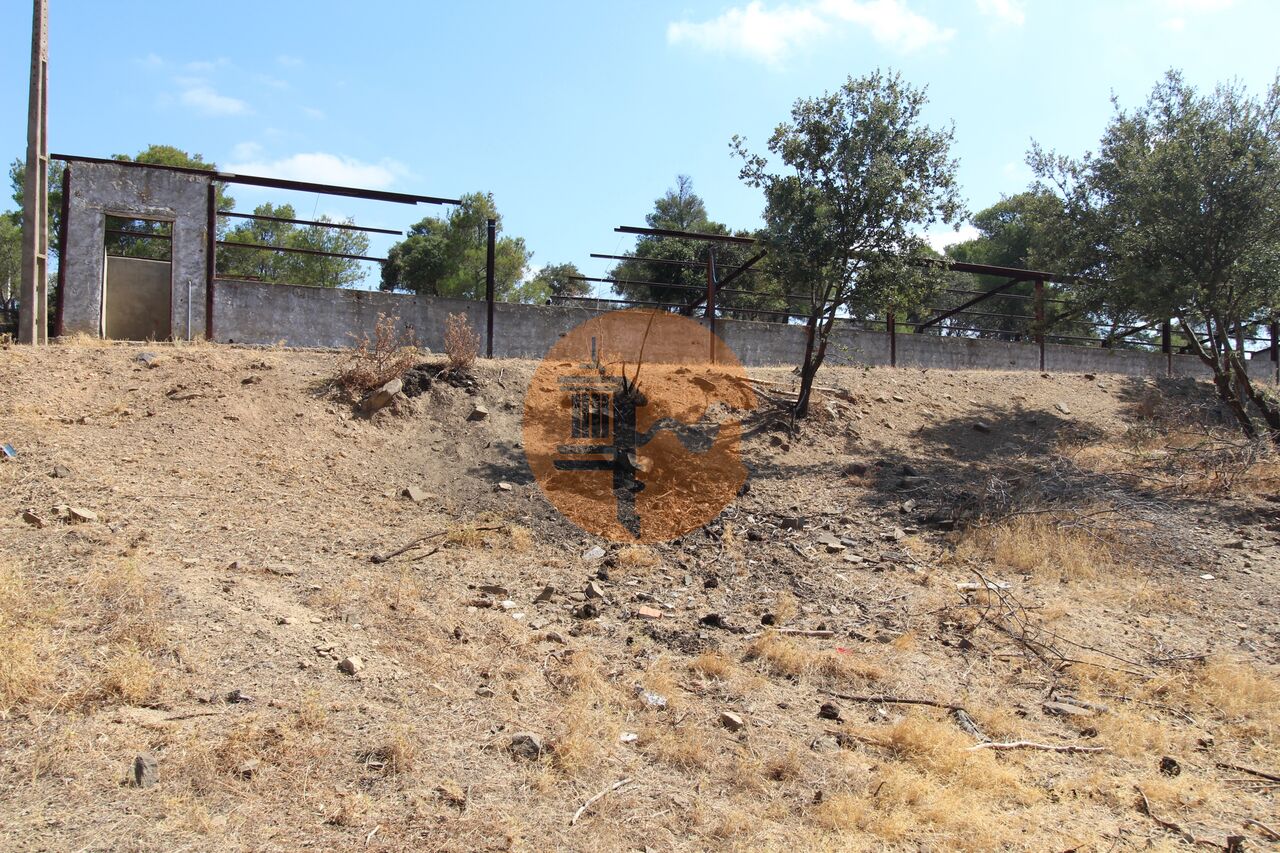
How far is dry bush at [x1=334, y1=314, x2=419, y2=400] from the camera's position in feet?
33.3

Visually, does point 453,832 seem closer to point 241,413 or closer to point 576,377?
point 241,413

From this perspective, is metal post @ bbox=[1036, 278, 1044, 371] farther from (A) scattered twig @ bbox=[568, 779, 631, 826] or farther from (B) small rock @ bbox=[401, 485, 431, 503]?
(A) scattered twig @ bbox=[568, 779, 631, 826]

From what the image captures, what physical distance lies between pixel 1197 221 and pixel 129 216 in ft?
50.9

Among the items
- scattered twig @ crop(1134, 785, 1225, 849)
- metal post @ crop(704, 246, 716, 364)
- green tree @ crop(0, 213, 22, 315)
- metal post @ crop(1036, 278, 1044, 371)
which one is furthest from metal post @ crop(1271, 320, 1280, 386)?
green tree @ crop(0, 213, 22, 315)

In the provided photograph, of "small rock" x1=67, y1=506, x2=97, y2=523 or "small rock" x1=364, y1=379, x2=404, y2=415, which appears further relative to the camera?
"small rock" x1=364, y1=379, x2=404, y2=415

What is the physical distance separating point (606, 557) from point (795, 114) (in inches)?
286

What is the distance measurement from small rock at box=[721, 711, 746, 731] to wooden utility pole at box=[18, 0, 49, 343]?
34.3 ft

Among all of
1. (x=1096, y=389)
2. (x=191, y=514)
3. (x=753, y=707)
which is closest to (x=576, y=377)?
(x=191, y=514)

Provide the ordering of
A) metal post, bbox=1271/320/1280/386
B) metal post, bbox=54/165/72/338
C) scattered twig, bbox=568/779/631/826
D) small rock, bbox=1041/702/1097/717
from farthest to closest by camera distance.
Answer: metal post, bbox=1271/320/1280/386
metal post, bbox=54/165/72/338
small rock, bbox=1041/702/1097/717
scattered twig, bbox=568/779/631/826

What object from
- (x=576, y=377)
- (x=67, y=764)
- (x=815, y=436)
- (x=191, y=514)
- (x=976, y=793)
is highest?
(x=576, y=377)

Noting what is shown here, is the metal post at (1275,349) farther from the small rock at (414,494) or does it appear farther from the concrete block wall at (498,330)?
the small rock at (414,494)

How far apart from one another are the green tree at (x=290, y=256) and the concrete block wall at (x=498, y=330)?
13835mm

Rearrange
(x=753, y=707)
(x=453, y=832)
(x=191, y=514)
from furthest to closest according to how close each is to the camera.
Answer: (x=191, y=514), (x=753, y=707), (x=453, y=832)

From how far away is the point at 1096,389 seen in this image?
1564 centimetres
